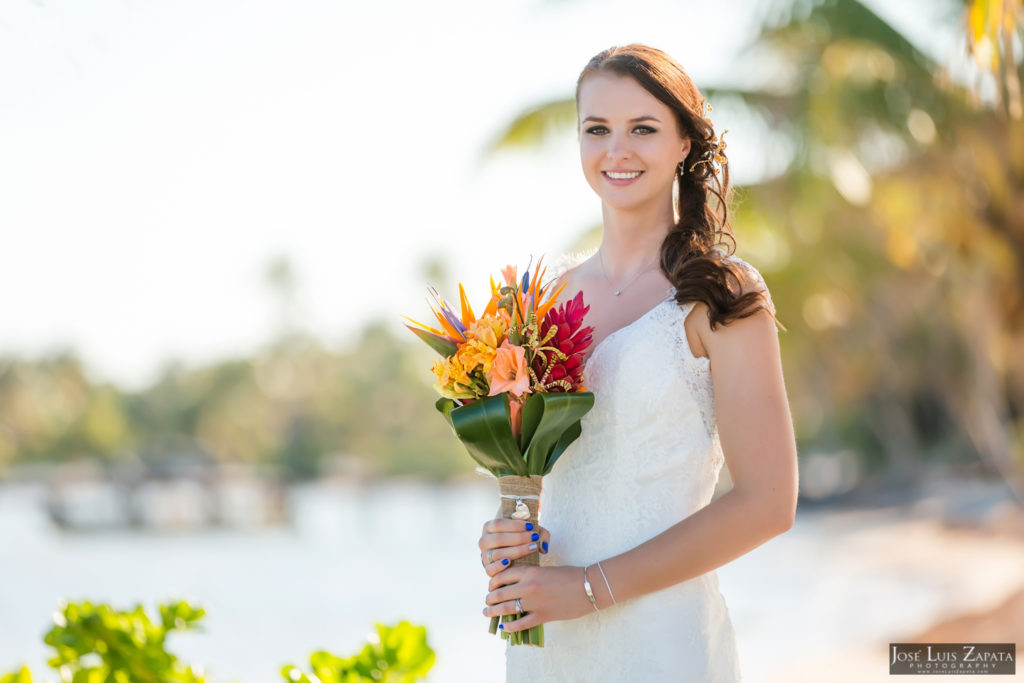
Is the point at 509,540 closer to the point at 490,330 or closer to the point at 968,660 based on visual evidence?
the point at 490,330

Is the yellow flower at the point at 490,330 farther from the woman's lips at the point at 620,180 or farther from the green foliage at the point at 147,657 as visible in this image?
the green foliage at the point at 147,657

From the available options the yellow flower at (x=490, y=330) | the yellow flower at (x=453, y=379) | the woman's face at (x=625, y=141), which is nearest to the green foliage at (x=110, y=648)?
the yellow flower at (x=453, y=379)

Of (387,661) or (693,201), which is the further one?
(693,201)

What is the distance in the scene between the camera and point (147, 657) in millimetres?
1771

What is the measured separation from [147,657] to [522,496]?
79 cm

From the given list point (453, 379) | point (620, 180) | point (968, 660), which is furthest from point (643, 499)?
point (968, 660)

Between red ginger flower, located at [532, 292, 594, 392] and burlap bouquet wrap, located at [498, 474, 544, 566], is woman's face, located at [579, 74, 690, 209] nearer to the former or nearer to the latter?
red ginger flower, located at [532, 292, 594, 392]

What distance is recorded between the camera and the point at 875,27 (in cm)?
1093

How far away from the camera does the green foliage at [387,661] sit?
1.76 meters

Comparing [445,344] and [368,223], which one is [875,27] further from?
[368,223]

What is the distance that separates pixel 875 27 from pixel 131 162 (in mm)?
55361

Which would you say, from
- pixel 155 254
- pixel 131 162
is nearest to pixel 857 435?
pixel 131 162

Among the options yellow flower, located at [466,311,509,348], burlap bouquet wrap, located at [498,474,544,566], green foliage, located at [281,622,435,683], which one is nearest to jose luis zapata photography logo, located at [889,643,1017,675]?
burlap bouquet wrap, located at [498,474,544,566]

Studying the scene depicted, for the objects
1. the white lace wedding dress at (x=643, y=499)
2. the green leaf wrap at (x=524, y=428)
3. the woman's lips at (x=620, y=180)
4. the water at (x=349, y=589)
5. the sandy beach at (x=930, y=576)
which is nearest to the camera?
the green leaf wrap at (x=524, y=428)
